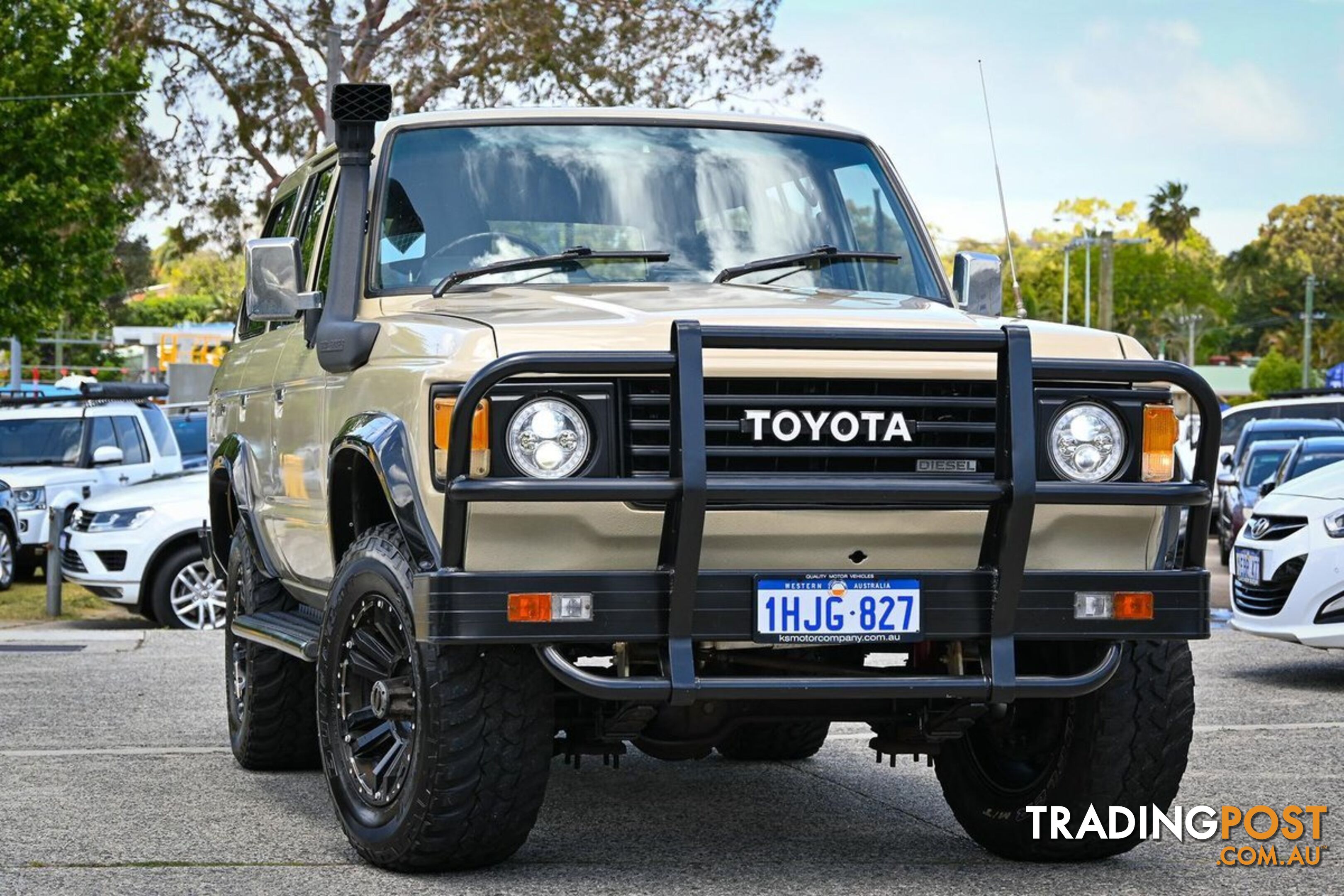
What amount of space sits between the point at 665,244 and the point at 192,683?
17.9 ft

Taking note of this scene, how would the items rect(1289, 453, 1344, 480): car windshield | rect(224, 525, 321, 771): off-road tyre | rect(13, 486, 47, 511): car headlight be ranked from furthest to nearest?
1. rect(1289, 453, 1344, 480): car windshield
2. rect(13, 486, 47, 511): car headlight
3. rect(224, 525, 321, 771): off-road tyre

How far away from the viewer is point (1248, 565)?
11188 mm

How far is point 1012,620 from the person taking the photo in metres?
5.12

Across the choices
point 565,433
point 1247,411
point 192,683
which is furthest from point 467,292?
point 1247,411

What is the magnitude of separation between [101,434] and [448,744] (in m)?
15.1

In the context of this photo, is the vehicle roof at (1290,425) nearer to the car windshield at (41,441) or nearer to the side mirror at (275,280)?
the car windshield at (41,441)

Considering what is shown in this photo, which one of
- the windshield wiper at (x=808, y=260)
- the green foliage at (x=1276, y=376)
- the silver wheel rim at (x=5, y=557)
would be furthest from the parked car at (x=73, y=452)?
the green foliage at (x=1276, y=376)

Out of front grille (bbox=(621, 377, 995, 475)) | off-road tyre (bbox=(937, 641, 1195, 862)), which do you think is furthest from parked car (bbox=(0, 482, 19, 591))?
front grille (bbox=(621, 377, 995, 475))

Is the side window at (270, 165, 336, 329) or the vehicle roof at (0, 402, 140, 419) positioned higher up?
the side window at (270, 165, 336, 329)

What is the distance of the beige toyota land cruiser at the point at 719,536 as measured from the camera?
16.1ft

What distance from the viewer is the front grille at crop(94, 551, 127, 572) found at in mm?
15305

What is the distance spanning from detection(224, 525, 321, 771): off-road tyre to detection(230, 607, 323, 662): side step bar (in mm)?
72

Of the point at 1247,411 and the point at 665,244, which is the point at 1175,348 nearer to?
the point at 1247,411

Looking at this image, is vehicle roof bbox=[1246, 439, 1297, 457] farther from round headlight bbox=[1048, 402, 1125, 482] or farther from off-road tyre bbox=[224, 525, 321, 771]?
round headlight bbox=[1048, 402, 1125, 482]
